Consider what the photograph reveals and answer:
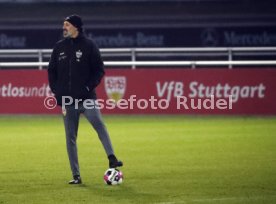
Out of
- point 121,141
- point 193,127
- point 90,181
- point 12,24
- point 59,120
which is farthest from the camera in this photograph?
point 12,24

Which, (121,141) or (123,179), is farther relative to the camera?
(121,141)

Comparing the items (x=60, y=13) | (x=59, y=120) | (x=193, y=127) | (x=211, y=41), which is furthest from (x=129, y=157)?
(x=60, y=13)

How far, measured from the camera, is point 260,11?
33.6 metres

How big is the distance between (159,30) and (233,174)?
21.8 metres

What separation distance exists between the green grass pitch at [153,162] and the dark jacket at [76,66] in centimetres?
127

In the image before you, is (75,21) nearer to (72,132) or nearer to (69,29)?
(69,29)

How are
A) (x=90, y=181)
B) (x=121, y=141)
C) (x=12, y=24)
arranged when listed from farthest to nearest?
(x=12, y=24) → (x=121, y=141) → (x=90, y=181)

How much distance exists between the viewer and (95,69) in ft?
A: 40.4

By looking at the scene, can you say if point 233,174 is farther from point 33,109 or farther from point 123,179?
point 33,109

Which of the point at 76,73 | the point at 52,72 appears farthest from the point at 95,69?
the point at 52,72

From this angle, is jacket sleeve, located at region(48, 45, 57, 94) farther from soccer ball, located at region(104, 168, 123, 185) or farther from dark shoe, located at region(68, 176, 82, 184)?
soccer ball, located at region(104, 168, 123, 185)

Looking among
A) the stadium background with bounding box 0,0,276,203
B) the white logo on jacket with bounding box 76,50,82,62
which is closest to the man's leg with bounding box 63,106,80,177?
the stadium background with bounding box 0,0,276,203

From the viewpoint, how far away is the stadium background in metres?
11.9

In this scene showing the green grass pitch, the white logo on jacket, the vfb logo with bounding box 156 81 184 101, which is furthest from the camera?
the vfb logo with bounding box 156 81 184 101
